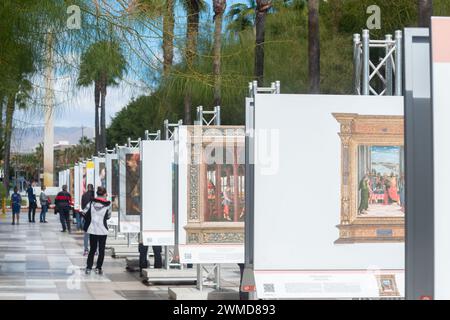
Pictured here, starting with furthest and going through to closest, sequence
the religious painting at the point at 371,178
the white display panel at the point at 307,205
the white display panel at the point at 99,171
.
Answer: the white display panel at the point at 99,171
the religious painting at the point at 371,178
the white display panel at the point at 307,205

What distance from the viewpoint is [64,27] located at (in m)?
11.3

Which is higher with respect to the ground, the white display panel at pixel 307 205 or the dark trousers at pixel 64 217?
the white display panel at pixel 307 205

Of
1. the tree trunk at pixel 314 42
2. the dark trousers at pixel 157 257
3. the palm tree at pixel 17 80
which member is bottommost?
the dark trousers at pixel 157 257

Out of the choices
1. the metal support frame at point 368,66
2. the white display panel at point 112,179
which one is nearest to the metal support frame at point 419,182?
the metal support frame at point 368,66

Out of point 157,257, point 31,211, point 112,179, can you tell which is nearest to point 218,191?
point 157,257

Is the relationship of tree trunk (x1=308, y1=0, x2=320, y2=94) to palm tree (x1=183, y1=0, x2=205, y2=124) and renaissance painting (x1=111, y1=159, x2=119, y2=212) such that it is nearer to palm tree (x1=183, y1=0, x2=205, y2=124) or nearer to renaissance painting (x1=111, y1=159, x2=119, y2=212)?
palm tree (x1=183, y1=0, x2=205, y2=124)

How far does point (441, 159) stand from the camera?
173 inches

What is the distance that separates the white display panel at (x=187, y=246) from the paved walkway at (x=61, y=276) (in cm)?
126

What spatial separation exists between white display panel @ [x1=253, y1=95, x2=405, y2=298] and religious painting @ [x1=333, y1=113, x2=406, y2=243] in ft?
0.14

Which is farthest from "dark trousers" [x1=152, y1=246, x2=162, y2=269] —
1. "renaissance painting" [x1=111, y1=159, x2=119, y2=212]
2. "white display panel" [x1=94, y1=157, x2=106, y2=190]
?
"white display panel" [x1=94, y1=157, x2=106, y2=190]

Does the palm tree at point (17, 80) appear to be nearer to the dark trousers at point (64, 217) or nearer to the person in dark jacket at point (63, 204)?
the person in dark jacket at point (63, 204)

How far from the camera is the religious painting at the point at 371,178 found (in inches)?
350

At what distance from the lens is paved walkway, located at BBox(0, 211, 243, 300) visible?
15.0 m
